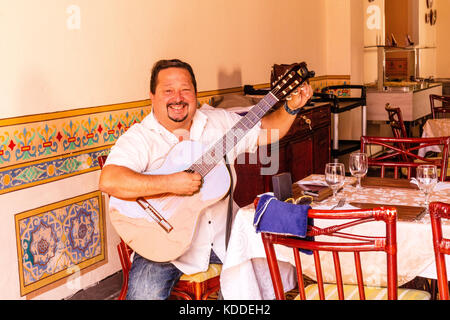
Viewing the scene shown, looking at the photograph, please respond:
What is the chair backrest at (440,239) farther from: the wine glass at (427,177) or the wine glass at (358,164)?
the wine glass at (358,164)

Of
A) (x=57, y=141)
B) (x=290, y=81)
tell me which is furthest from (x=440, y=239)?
(x=57, y=141)

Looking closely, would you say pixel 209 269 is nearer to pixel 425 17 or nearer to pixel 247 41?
pixel 247 41

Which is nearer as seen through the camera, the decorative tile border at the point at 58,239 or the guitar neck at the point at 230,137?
the guitar neck at the point at 230,137

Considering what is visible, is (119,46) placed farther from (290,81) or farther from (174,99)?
(290,81)

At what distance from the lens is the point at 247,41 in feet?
16.9

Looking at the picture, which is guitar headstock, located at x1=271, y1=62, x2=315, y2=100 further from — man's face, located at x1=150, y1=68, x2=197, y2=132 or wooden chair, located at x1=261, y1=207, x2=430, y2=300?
wooden chair, located at x1=261, y1=207, x2=430, y2=300

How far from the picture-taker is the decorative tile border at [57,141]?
307cm

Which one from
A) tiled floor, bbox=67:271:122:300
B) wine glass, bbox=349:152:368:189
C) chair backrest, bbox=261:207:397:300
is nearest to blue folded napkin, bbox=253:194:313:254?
chair backrest, bbox=261:207:397:300

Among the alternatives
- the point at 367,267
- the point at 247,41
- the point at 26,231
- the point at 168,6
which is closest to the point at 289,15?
the point at 247,41

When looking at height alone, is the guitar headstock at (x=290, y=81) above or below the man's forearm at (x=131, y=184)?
above

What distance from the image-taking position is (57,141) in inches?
131

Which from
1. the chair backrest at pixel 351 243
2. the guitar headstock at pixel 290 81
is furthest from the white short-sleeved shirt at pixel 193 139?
the chair backrest at pixel 351 243

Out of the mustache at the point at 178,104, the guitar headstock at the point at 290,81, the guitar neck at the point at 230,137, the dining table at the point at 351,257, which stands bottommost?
the dining table at the point at 351,257

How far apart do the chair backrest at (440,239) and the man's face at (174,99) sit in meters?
1.45
